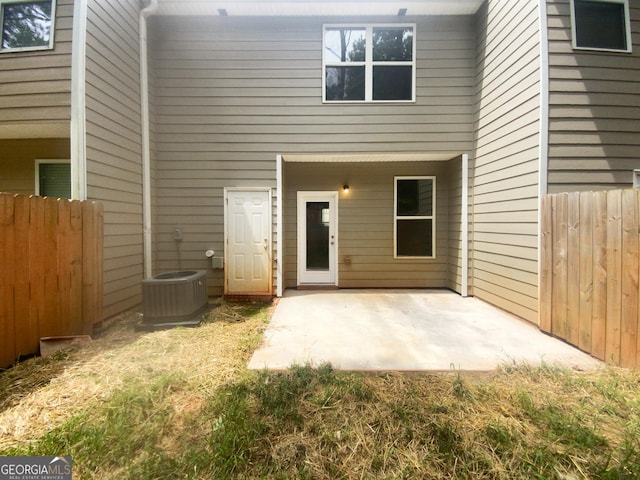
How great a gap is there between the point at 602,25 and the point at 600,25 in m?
0.03

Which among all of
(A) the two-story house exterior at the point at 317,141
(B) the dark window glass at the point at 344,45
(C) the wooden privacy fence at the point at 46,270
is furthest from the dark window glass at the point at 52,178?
(B) the dark window glass at the point at 344,45

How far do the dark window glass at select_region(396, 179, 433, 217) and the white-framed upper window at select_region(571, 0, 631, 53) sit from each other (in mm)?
2886

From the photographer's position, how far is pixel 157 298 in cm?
377

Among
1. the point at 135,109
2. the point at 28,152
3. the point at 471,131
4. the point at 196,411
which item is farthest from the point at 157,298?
the point at 471,131

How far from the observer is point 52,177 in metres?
5.03

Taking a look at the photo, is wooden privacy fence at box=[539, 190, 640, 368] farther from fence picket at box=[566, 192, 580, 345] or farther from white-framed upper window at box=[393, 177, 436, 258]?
white-framed upper window at box=[393, 177, 436, 258]

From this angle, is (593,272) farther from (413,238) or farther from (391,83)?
(391,83)

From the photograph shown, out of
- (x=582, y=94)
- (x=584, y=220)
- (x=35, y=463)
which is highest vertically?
(x=582, y=94)

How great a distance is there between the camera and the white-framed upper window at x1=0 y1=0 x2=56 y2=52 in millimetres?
3654

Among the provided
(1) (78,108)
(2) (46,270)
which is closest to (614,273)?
(2) (46,270)

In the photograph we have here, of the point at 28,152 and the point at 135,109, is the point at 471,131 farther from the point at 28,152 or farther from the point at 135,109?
the point at 28,152

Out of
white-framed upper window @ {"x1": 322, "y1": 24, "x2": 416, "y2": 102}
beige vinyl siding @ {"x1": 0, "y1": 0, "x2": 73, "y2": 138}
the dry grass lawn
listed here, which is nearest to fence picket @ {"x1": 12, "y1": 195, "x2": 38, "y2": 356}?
the dry grass lawn

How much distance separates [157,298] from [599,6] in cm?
674

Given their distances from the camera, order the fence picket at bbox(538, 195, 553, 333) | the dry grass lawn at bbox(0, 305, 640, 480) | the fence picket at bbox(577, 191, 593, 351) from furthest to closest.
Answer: the fence picket at bbox(538, 195, 553, 333) < the fence picket at bbox(577, 191, 593, 351) < the dry grass lawn at bbox(0, 305, 640, 480)
